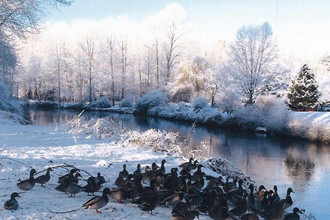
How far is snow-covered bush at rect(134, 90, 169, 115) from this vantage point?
43.3 metres

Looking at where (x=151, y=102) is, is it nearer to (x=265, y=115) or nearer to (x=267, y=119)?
(x=265, y=115)

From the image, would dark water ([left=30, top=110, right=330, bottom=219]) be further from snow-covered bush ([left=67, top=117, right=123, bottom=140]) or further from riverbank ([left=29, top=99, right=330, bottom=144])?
snow-covered bush ([left=67, top=117, right=123, bottom=140])

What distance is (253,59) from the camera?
3600 cm

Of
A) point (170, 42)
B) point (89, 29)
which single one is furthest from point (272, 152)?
point (89, 29)

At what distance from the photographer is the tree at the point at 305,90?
34.9 metres

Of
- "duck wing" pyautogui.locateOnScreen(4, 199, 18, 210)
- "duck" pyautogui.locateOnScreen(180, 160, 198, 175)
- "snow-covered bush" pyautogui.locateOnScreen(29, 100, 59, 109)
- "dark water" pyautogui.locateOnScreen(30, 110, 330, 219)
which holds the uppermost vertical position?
"snow-covered bush" pyautogui.locateOnScreen(29, 100, 59, 109)

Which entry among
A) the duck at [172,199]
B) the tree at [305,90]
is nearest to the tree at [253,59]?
the tree at [305,90]

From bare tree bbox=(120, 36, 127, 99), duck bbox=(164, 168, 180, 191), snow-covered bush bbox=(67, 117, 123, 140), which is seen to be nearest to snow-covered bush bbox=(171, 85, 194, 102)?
bare tree bbox=(120, 36, 127, 99)

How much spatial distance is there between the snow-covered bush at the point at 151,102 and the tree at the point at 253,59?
10941 mm

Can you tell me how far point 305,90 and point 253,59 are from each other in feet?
21.8

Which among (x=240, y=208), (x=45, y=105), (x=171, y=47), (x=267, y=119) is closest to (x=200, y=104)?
(x=267, y=119)

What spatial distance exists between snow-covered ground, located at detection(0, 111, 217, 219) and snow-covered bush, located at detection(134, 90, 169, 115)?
2940cm

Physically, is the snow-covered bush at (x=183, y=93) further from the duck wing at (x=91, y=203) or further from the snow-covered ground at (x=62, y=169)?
the duck wing at (x=91, y=203)

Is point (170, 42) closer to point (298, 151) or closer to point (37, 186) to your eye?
point (298, 151)
